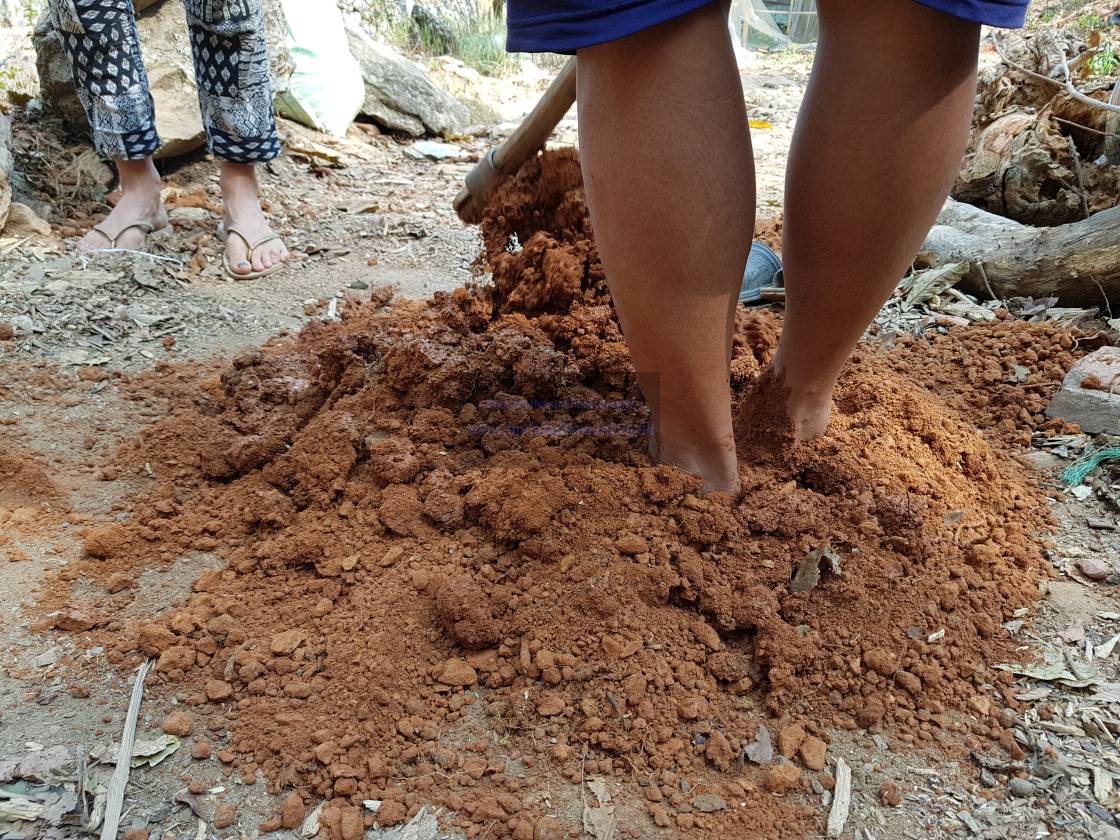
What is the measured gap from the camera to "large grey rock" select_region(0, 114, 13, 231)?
3387 mm

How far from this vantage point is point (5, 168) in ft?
11.7

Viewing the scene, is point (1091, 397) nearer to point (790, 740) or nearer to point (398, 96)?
point (790, 740)

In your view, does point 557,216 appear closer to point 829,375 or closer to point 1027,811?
point 829,375

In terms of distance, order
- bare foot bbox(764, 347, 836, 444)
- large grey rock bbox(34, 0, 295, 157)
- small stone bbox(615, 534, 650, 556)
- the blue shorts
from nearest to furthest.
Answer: the blue shorts, small stone bbox(615, 534, 650, 556), bare foot bbox(764, 347, 836, 444), large grey rock bbox(34, 0, 295, 157)

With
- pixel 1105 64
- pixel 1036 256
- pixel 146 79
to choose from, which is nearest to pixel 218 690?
pixel 1036 256

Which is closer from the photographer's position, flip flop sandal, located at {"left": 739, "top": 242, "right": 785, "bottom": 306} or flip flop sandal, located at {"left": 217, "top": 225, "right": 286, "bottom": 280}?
flip flop sandal, located at {"left": 739, "top": 242, "right": 785, "bottom": 306}

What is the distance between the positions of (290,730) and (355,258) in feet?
8.88

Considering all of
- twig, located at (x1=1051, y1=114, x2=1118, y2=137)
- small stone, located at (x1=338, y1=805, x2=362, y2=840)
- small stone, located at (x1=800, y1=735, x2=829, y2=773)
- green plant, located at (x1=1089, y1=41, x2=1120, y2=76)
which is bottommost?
small stone, located at (x1=800, y1=735, x2=829, y2=773)

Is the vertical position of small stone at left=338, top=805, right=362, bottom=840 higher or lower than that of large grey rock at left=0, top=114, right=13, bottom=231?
lower

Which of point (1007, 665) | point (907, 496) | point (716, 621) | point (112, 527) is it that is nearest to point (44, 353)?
point (112, 527)

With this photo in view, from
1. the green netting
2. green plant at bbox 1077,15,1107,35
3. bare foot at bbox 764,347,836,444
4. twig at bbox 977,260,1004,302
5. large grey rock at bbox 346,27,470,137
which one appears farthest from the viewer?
green plant at bbox 1077,15,1107,35

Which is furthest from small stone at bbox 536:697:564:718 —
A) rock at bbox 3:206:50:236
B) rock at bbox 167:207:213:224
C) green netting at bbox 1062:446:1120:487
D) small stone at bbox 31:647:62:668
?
rock at bbox 3:206:50:236

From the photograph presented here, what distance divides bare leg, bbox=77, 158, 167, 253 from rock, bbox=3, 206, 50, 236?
9.3 inches

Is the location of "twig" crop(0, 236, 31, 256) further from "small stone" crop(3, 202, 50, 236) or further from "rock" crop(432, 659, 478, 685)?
"rock" crop(432, 659, 478, 685)
